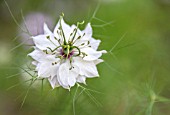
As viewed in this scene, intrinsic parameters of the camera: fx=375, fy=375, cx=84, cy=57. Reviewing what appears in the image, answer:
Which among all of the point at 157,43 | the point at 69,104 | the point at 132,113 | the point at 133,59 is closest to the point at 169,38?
the point at 157,43

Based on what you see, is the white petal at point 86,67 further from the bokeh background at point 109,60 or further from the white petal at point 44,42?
the bokeh background at point 109,60

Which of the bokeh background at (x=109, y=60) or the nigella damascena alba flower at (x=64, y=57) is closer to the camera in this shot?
the nigella damascena alba flower at (x=64, y=57)

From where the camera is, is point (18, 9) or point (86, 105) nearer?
point (86, 105)

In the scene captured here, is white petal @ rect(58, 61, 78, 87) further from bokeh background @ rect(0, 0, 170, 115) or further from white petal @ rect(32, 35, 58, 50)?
bokeh background @ rect(0, 0, 170, 115)

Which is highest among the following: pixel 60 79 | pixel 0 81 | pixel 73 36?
pixel 73 36

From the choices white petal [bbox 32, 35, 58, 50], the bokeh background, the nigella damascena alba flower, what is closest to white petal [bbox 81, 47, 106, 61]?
the nigella damascena alba flower

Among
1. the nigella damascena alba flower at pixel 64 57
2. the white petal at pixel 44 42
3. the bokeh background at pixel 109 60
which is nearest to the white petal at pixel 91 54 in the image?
the nigella damascena alba flower at pixel 64 57

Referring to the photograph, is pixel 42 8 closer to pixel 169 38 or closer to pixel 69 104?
pixel 169 38
